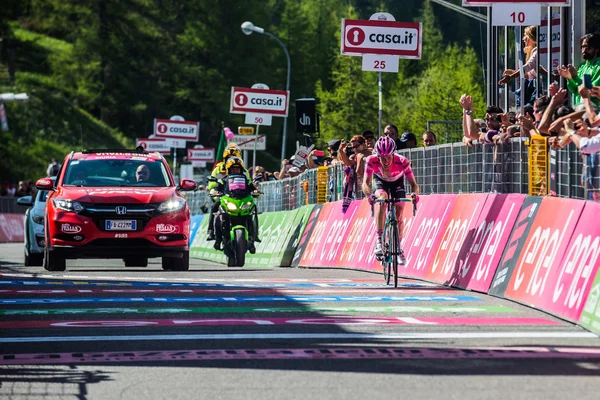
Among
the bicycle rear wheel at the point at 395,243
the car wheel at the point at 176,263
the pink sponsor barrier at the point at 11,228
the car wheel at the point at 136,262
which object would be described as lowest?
the pink sponsor barrier at the point at 11,228

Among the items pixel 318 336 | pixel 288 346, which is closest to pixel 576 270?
pixel 318 336

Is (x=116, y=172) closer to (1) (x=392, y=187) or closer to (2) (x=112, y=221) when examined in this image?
(2) (x=112, y=221)

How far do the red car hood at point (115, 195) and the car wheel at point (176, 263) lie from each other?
108 centimetres

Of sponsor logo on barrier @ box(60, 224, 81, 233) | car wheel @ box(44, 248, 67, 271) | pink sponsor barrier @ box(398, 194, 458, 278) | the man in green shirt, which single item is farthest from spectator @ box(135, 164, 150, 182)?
the man in green shirt

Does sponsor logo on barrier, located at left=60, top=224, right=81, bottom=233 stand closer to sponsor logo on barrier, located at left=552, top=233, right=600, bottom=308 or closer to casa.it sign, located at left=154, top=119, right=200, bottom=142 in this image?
sponsor logo on barrier, located at left=552, top=233, right=600, bottom=308

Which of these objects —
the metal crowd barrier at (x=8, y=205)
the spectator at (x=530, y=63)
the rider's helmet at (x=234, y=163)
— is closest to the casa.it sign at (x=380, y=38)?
the rider's helmet at (x=234, y=163)

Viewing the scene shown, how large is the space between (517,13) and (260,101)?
2026 centimetres

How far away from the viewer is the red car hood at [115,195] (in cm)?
2052

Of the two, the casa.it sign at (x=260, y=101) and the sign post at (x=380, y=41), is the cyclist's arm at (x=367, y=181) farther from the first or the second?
the casa.it sign at (x=260, y=101)

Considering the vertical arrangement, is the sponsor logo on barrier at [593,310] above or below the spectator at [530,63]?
below

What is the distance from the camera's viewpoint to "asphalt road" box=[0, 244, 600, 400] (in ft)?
27.2

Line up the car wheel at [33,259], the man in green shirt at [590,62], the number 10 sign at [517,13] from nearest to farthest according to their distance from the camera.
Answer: the man in green shirt at [590,62] → the number 10 sign at [517,13] → the car wheel at [33,259]

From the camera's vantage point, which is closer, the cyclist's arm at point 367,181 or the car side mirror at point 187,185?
the cyclist's arm at point 367,181

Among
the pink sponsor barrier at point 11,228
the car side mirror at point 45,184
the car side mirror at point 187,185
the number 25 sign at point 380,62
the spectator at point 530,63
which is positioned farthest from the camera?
the pink sponsor barrier at point 11,228
